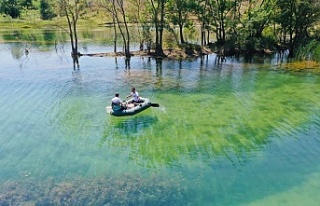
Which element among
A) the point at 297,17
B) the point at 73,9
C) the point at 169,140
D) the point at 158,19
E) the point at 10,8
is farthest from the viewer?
the point at 10,8

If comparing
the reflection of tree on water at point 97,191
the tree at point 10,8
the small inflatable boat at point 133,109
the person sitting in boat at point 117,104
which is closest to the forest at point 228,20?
the small inflatable boat at point 133,109

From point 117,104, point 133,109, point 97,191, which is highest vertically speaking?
point 117,104

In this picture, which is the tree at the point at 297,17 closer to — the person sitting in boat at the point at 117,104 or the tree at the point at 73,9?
the tree at the point at 73,9

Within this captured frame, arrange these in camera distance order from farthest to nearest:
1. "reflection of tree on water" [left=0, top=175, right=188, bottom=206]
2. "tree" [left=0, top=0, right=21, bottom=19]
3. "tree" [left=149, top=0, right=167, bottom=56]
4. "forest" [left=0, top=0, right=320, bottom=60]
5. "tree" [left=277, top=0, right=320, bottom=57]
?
1. "tree" [left=0, top=0, right=21, bottom=19]
2. "forest" [left=0, top=0, right=320, bottom=60]
3. "tree" [left=149, top=0, right=167, bottom=56]
4. "tree" [left=277, top=0, right=320, bottom=57]
5. "reflection of tree on water" [left=0, top=175, right=188, bottom=206]

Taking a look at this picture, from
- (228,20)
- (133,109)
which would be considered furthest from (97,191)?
(228,20)

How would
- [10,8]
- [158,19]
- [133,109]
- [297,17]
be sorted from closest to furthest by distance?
[133,109], [297,17], [158,19], [10,8]

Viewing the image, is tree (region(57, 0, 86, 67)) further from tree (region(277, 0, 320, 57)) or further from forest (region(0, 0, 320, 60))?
tree (region(277, 0, 320, 57))

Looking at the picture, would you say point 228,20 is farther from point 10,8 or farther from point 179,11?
point 10,8

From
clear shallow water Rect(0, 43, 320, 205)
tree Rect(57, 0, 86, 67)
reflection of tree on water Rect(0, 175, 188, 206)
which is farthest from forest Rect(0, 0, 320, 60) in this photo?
reflection of tree on water Rect(0, 175, 188, 206)
